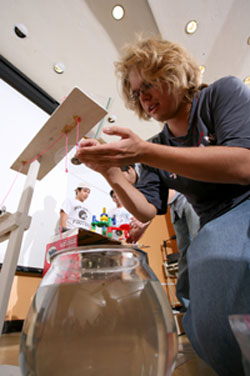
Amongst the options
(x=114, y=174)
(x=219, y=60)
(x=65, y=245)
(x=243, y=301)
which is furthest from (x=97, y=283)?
(x=219, y=60)

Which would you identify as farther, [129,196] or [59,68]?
[59,68]

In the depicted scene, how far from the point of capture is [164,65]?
69 cm

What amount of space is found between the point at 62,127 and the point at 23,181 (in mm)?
944

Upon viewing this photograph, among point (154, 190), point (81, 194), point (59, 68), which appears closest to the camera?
point (154, 190)

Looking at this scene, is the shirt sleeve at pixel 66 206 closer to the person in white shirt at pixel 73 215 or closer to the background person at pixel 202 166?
the person in white shirt at pixel 73 215

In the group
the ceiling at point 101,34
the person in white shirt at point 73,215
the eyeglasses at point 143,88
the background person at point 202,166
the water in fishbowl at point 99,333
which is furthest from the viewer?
the person in white shirt at point 73,215

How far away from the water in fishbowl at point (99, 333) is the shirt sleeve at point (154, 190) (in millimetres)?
610

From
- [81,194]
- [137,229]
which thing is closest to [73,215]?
[81,194]

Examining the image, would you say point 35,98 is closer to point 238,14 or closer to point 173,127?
point 173,127

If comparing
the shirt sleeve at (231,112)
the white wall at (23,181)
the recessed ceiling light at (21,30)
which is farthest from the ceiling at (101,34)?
the shirt sleeve at (231,112)

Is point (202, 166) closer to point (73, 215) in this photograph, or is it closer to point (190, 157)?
point (190, 157)

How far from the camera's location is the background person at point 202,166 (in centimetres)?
39

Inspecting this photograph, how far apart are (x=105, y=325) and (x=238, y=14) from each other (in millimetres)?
1971

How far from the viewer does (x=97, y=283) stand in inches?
6.5
